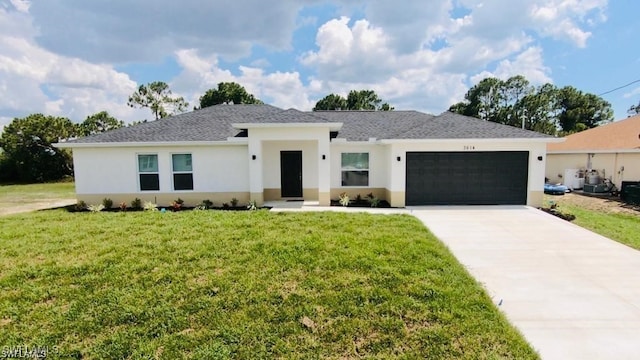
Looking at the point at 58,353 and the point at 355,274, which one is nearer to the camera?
the point at 58,353

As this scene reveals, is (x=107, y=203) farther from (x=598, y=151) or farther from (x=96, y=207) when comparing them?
(x=598, y=151)

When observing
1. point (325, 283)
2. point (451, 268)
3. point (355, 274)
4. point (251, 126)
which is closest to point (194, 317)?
point (325, 283)

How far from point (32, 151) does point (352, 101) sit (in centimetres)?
3800

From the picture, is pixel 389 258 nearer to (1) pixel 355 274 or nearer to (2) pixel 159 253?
(1) pixel 355 274

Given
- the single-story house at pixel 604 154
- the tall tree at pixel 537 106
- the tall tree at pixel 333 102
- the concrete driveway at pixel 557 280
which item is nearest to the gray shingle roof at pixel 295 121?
the concrete driveway at pixel 557 280

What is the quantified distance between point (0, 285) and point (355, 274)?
5.84 metres

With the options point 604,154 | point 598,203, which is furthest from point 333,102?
point 598,203

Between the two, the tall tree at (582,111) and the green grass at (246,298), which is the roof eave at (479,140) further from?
the tall tree at (582,111)

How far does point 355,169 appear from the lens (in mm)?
14031

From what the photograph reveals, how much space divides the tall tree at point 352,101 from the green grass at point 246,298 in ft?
137

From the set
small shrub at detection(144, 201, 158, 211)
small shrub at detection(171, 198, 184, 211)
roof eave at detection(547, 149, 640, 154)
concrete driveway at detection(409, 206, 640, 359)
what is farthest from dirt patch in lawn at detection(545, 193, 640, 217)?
small shrub at detection(144, 201, 158, 211)

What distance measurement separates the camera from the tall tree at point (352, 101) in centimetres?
4759

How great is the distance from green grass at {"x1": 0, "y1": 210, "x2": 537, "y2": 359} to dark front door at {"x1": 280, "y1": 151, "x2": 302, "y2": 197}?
268 inches

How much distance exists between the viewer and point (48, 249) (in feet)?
22.1
